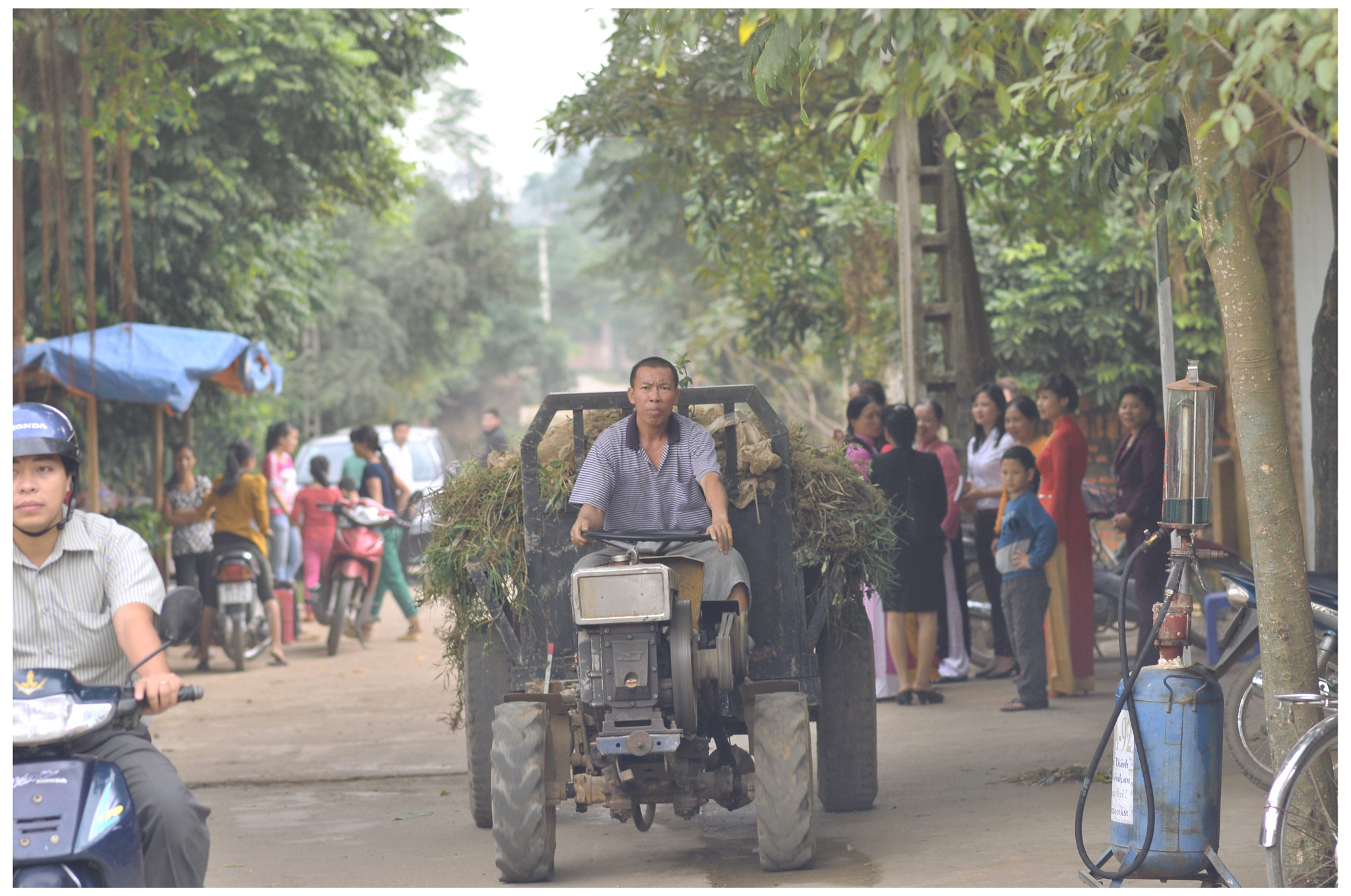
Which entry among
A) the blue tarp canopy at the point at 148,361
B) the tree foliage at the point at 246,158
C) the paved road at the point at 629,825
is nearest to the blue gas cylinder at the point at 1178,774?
the paved road at the point at 629,825

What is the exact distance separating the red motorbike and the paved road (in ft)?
8.51

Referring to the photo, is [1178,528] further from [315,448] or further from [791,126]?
[315,448]

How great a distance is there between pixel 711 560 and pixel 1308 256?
5.15 meters

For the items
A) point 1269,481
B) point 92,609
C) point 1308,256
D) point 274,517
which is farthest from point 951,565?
point 274,517

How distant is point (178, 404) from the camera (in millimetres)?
11531

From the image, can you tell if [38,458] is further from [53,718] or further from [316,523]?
[316,523]

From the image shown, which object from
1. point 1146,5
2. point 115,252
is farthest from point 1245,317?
point 115,252

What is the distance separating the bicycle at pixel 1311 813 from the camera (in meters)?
4.02

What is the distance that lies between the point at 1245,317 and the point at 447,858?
3658mm

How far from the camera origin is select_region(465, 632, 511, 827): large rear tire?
588 cm

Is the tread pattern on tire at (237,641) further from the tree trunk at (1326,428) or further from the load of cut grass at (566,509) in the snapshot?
the tree trunk at (1326,428)

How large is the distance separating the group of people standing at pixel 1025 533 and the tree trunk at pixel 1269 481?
3.23 metres

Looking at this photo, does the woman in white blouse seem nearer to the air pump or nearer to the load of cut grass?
the load of cut grass

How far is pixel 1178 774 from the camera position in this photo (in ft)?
13.9
